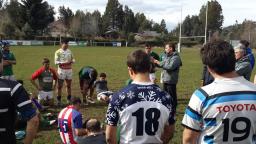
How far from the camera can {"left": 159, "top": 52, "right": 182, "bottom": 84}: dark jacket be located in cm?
1039

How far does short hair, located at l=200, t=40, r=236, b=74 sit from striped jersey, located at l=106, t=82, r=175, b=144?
69cm

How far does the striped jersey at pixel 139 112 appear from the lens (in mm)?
3678

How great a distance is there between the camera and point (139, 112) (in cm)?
367

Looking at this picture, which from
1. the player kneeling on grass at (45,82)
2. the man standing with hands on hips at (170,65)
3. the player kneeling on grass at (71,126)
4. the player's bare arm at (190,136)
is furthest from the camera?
the player kneeling on grass at (45,82)

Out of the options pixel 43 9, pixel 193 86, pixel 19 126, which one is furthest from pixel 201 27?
pixel 19 126

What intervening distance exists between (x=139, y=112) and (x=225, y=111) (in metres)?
0.83

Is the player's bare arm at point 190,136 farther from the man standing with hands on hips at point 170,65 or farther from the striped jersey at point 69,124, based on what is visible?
the man standing with hands on hips at point 170,65

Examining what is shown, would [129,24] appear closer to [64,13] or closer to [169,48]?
[64,13]

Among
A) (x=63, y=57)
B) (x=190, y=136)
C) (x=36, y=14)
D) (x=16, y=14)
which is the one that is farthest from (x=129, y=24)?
(x=190, y=136)

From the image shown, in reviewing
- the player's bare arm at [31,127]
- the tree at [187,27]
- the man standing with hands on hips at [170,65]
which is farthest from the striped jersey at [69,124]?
the tree at [187,27]

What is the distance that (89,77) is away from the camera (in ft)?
41.0

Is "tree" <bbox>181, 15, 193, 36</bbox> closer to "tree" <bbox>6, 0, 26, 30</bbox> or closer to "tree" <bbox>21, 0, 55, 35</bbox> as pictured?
"tree" <bbox>6, 0, 26, 30</bbox>

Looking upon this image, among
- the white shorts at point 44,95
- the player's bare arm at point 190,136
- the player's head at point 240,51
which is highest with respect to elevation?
the player's head at point 240,51

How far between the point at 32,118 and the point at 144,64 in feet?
4.01
